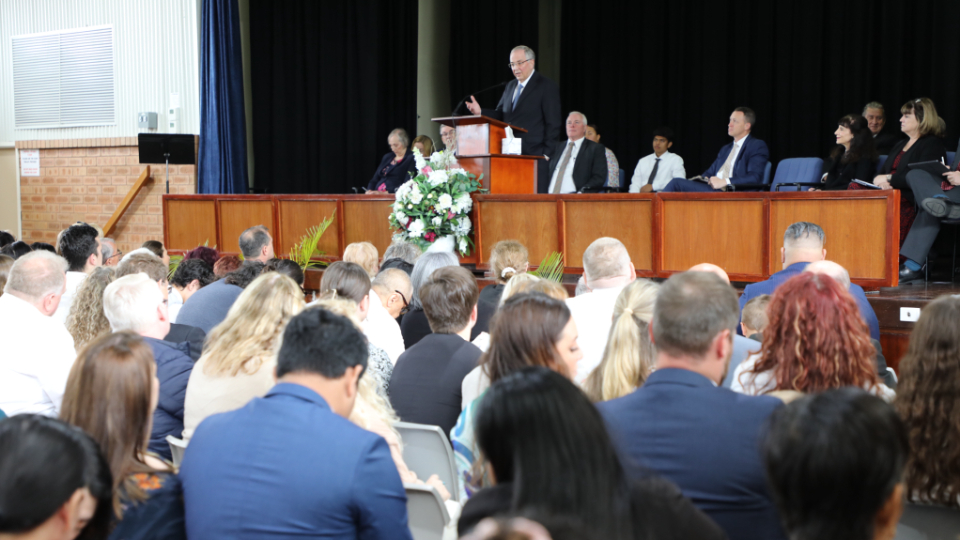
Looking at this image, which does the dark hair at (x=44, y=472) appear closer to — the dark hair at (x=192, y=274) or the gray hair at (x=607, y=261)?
the gray hair at (x=607, y=261)

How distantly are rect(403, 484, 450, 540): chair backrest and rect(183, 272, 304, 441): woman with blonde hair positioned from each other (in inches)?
21.2

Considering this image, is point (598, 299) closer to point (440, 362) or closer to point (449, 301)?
point (449, 301)

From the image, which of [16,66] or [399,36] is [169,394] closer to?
[399,36]

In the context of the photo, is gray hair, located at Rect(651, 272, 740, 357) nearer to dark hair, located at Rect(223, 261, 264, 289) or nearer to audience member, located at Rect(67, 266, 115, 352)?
audience member, located at Rect(67, 266, 115, 352)

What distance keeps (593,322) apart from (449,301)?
1.91ft

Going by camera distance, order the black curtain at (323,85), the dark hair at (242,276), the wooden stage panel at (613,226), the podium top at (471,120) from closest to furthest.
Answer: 1. the dark hair at (242,276)
2. the wooden stage panel at (613,226)
3. the podium top at (471,120)
4. the black curtain at (323,85)

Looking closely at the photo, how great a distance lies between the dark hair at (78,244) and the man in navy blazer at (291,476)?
11.2 feet

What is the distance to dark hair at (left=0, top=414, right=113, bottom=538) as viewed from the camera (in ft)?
3.82

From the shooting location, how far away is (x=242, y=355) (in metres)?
2.25

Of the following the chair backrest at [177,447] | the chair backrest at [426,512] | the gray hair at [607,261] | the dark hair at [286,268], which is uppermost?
the gray hair at [607,261]

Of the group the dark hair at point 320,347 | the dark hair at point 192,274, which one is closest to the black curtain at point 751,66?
the dark hair at point 192,274

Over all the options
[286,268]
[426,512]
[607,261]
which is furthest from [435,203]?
[426,512]

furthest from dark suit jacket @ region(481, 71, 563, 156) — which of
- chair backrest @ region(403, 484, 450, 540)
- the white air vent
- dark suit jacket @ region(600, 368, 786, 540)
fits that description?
the white air vent

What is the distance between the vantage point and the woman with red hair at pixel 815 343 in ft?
6.16
